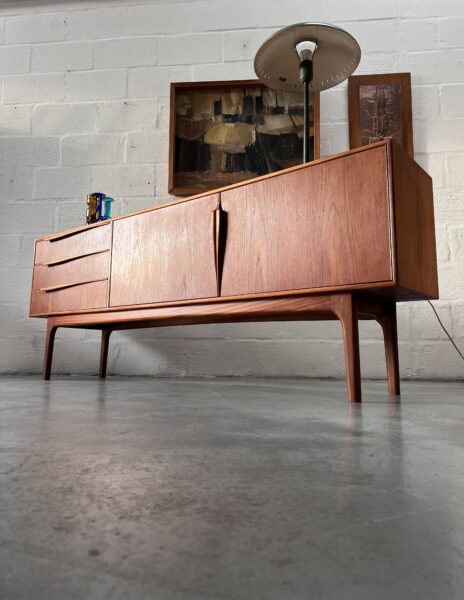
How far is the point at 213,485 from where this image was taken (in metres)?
0.47

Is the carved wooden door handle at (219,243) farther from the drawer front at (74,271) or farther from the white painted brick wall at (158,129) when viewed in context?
the white painted brick wall at (158,129)

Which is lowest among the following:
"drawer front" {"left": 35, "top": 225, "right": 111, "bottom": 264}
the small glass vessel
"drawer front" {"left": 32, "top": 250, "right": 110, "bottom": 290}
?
"drawer front" {"left": 32, "top": 250, "right": 110, "bottom": 290}

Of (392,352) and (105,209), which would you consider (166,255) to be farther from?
(392,352)

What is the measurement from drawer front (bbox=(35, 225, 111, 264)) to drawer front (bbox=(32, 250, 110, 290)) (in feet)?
0.11

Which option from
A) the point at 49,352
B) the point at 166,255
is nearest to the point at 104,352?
the point at 49,352

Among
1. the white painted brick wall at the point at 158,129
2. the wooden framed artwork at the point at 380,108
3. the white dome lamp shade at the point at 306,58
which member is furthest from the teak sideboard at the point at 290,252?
the wooden framed artwork at the point at 380,108

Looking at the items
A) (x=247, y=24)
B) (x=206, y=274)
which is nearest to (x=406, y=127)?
(x=247, y=24)

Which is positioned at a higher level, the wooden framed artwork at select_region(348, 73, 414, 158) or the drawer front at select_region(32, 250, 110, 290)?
the wooden framed artwork at select_region(348, 73, 414, 158)

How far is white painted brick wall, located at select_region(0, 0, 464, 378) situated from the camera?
2.48 metres

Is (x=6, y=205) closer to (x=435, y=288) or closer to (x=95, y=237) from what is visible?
(x=95, y=237)

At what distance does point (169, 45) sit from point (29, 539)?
3072 mm

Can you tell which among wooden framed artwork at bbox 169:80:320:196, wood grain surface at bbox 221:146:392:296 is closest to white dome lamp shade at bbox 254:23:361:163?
wood grain surface at bbox 221:146:392:296

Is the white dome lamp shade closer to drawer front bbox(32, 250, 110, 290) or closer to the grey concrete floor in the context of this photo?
drawer front bbox(32, 250, 110, 290)

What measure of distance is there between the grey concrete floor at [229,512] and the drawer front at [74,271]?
1.28 meters
